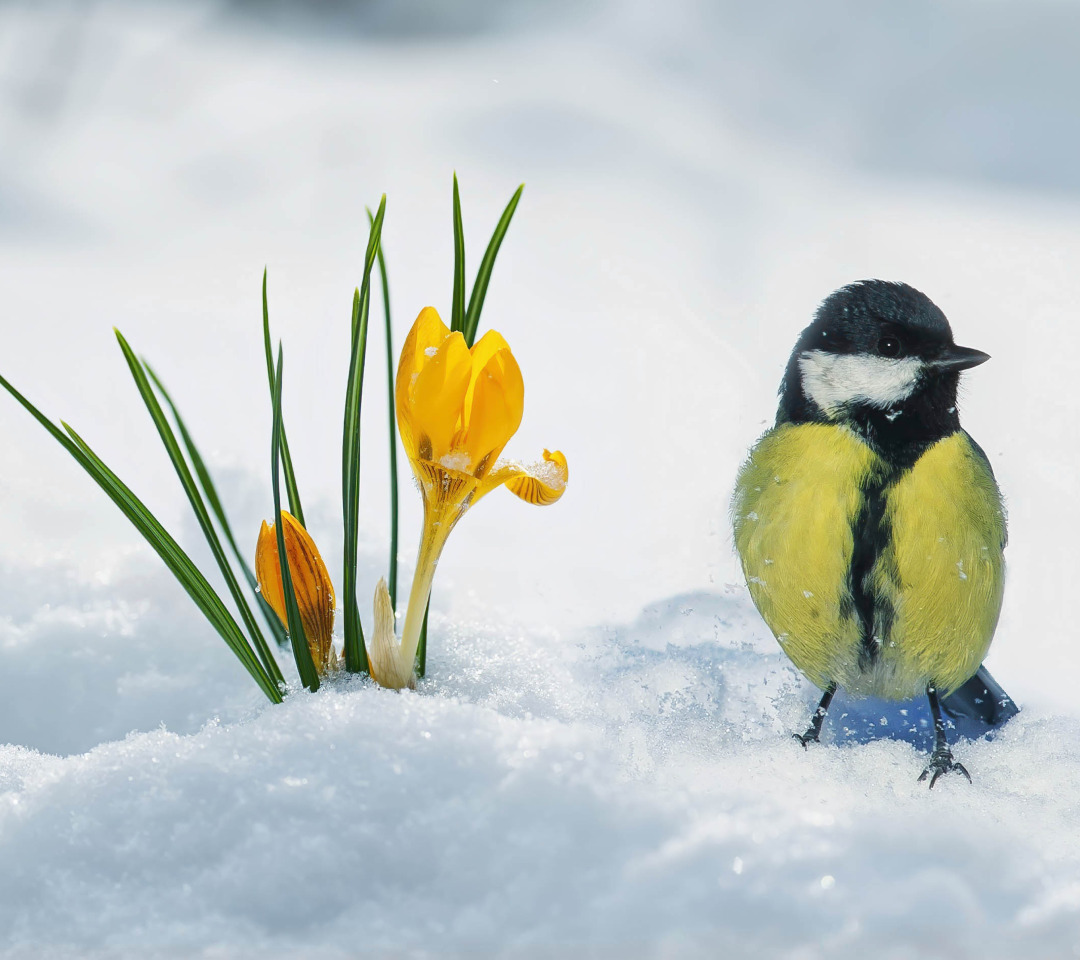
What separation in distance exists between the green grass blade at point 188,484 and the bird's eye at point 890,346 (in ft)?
1.72

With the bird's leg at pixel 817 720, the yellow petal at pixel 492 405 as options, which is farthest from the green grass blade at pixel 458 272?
the bird's leg at pixel 817 720

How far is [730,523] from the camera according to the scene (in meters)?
0.81

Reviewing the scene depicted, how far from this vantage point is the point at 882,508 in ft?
2.33

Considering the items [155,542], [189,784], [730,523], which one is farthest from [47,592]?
[730,523]

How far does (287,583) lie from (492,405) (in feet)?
0.69

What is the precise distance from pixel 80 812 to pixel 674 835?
384 millimetres

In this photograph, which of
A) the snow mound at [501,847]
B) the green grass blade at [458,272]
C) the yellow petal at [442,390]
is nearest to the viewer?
the snow mound at [501,847]

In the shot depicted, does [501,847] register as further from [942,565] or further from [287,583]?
[942,565]

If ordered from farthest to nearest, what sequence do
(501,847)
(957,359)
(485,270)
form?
(485,270) < (957,359) < (501,847)

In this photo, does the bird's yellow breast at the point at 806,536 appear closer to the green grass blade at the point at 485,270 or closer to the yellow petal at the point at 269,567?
the green grass blade at the point at 485,270

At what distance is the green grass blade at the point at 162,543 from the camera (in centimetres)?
72

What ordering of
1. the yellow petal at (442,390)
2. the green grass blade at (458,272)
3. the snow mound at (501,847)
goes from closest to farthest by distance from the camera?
the snow mound at (501,847) < the yellow petal at (442,390) < the green grass blade at (458,272)

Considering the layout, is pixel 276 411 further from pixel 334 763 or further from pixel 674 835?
pixel 674 835

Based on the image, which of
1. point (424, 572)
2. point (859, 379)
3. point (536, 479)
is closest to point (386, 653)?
point (424, 572)
